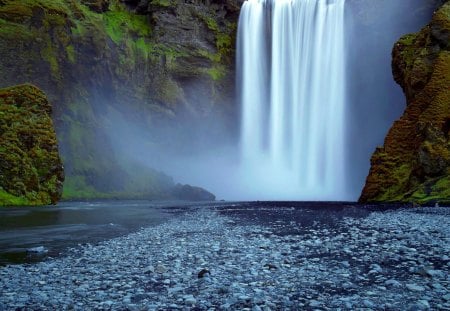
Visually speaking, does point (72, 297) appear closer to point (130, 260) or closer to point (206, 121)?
point (130, 260)

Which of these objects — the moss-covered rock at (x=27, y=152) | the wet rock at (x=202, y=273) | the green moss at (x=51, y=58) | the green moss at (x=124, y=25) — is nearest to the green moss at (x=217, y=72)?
the green moss at (x=124, y=25)

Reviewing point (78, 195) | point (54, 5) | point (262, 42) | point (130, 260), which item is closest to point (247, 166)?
point (262, 42)

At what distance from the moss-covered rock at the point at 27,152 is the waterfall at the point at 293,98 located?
39.0 meters

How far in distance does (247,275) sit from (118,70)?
73.6 m

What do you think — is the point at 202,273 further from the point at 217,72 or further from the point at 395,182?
the point at 217,72

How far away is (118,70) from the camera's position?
3017 inches

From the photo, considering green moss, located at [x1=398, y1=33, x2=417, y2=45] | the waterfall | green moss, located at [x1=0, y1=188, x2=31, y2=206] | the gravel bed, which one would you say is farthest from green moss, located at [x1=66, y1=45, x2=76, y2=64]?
the gravel bed

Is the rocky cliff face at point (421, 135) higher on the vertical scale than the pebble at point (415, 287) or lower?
higher

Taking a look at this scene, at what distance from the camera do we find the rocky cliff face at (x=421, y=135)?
3042 centimetres

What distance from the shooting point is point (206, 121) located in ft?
273

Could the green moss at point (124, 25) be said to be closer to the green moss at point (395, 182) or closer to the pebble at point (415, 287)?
the green moss at point (395, 182)

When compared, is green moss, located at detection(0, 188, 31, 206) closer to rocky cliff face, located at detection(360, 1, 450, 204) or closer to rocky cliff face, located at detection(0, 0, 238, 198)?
rocky cliff face, located at detection(0, 0, 238, 198)

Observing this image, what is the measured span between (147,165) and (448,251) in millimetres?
68012

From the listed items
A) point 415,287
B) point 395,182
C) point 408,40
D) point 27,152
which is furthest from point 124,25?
point 415,287
